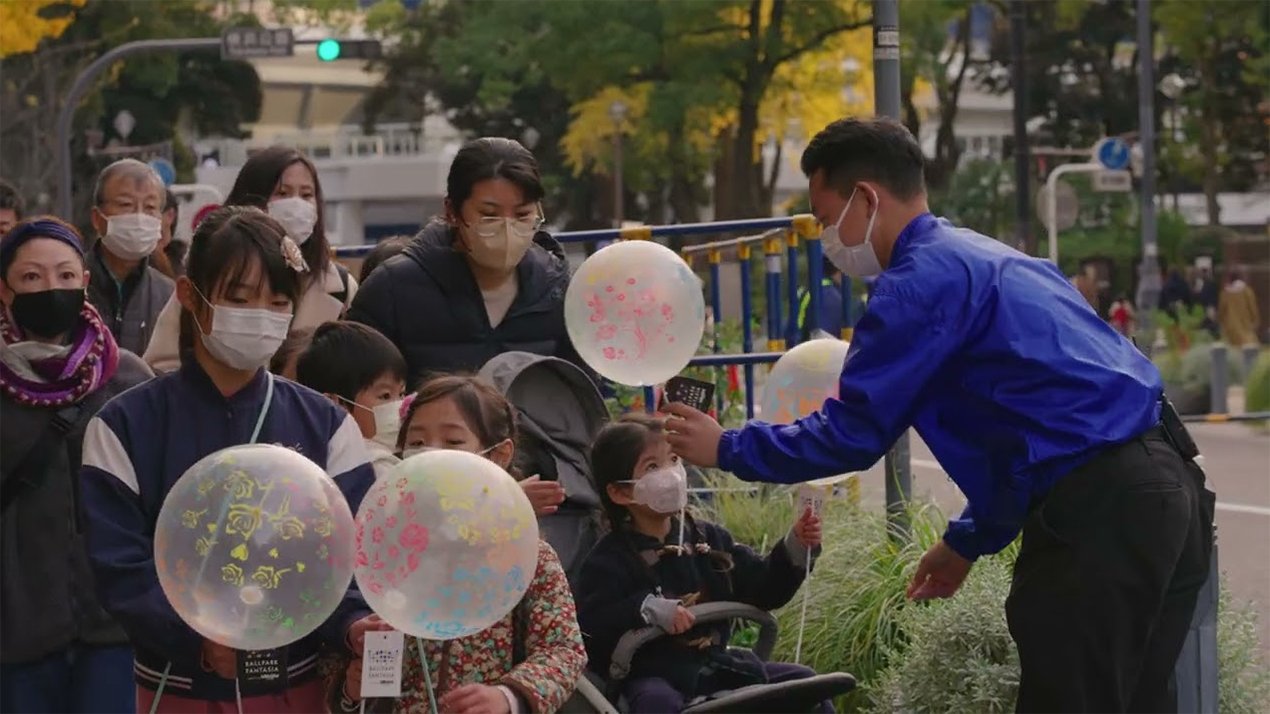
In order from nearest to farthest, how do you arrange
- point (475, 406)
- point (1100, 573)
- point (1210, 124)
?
point (1100, 573)
point (475, 406)
point (1210, 124)

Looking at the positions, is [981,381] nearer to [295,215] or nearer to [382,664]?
[382,664]

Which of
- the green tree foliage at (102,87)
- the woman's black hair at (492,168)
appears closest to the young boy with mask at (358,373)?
the woman's black hair at (492,168)

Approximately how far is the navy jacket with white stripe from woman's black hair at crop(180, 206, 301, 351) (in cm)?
17

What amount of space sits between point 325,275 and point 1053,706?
128 inches

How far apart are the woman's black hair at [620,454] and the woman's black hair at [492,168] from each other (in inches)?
28.3

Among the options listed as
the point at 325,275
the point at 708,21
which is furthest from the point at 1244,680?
the point at 708,21

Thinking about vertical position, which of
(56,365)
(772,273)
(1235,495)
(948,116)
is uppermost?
(56,365)

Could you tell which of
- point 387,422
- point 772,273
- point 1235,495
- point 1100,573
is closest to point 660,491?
point 387,422

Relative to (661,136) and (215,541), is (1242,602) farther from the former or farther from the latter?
(661,136)

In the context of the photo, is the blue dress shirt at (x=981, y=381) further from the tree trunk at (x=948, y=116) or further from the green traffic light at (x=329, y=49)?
the tree trunk at (x=948, y=116)

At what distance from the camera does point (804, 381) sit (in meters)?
6.01

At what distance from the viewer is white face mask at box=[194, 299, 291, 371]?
445 cm

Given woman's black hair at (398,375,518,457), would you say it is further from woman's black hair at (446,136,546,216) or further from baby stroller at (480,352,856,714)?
woman's black hair at (446,136,546,216)

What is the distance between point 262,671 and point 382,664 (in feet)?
1.06
